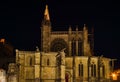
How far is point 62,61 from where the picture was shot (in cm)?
7400

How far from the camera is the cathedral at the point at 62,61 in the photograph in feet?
244

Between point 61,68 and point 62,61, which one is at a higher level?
point 62,61

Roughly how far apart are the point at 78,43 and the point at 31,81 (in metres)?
14.7

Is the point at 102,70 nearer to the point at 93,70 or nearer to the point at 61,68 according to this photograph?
the point at 93,70

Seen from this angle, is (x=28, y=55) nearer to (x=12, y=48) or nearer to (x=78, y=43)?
(x=78, y=43)

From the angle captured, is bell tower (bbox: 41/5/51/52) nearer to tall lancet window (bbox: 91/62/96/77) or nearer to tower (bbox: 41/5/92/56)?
tower (bbox: 41/5/92/56)

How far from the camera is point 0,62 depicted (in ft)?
263

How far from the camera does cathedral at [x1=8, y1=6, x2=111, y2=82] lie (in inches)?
2928

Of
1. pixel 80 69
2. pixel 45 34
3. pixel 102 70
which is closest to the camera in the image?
pixel 80 69

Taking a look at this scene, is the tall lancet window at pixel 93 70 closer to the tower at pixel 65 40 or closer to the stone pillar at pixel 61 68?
the tower at pixel 65 40

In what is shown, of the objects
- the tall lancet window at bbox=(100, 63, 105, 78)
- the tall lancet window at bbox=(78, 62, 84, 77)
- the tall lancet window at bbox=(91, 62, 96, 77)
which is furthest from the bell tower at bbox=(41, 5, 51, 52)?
the tall lancet window at bbox=(100, 63, 105, 78)

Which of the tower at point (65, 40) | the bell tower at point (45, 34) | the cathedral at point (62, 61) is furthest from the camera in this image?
the bell tower at point (45, 34)

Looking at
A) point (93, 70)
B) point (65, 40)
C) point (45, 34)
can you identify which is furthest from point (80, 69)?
point (45, 34)

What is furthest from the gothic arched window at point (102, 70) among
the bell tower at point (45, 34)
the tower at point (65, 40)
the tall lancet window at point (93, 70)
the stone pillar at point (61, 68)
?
the bell tower at point (45, 34)
